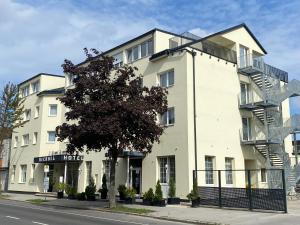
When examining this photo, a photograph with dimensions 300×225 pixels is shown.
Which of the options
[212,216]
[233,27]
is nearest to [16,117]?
[233,27]

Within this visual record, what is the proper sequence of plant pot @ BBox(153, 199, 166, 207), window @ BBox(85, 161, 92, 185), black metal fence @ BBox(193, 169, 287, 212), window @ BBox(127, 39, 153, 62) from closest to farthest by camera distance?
black metal fence @ BBox(193, 169, 287, 212) → plant pot @ BBox(153, 199, 166, 207) → window @ BBox(127, 39, 153, 62) → window @ BBox(85, 161, 92, 185)

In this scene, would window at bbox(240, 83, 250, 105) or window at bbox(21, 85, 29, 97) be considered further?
window at bbox(21, 85, 29, 97)

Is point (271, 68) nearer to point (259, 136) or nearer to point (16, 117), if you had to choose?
point (259, 136)

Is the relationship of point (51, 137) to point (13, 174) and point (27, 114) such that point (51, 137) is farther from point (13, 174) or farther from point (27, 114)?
point (13, 174)

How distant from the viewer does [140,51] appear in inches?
1188

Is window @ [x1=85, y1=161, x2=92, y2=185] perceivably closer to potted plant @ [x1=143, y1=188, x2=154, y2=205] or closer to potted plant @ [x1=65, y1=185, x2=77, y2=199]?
potted plant @ [x1=65, y1=185, x2=77, y2=199]

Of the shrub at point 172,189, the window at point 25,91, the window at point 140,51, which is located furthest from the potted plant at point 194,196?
the window at point 25,91

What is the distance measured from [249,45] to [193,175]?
13.5 meters

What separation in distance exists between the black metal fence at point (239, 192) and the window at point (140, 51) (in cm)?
1002

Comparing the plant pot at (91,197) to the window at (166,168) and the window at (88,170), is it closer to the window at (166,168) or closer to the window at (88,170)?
the window at (88,170)

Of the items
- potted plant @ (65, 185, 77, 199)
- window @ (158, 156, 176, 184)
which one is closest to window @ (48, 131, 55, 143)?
potted plant @ (65, 185, 77, 199)

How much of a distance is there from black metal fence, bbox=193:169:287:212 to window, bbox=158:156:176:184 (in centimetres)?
211

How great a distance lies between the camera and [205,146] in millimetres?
25859

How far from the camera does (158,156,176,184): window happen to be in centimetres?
2621
